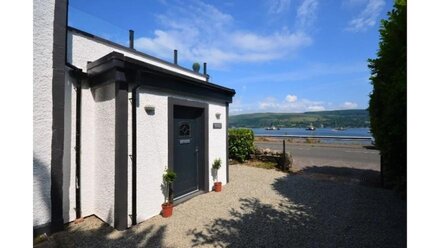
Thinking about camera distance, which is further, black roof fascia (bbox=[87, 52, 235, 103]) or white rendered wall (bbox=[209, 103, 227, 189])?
white rendered wall (bbox=[209, 103, 227, 189])

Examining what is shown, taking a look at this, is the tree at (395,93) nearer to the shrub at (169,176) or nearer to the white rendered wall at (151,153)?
the shrub at (169,176)

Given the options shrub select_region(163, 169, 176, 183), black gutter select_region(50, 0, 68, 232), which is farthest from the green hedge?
black gutter select_region(50, 0, 68, 232)

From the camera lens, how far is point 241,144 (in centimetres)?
1127

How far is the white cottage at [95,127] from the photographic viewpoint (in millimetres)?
3801

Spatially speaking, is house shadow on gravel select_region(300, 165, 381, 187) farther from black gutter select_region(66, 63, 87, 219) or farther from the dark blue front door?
black gutter select_region(66, 63, 87, 219)

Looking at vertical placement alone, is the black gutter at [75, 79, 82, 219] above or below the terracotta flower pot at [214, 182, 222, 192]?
above

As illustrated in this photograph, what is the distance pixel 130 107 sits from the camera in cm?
444

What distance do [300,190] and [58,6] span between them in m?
7.54

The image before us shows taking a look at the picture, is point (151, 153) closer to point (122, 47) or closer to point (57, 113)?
point (57, 113)

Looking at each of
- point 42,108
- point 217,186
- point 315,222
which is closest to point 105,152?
point 42,108

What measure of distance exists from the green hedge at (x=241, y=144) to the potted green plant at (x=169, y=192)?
6.43 m

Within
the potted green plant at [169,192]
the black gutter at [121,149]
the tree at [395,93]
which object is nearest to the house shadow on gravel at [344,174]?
the tree at [395,93]

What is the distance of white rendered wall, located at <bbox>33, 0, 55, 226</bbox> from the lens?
3656mm

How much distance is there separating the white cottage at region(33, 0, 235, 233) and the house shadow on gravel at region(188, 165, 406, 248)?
67.5 inches
